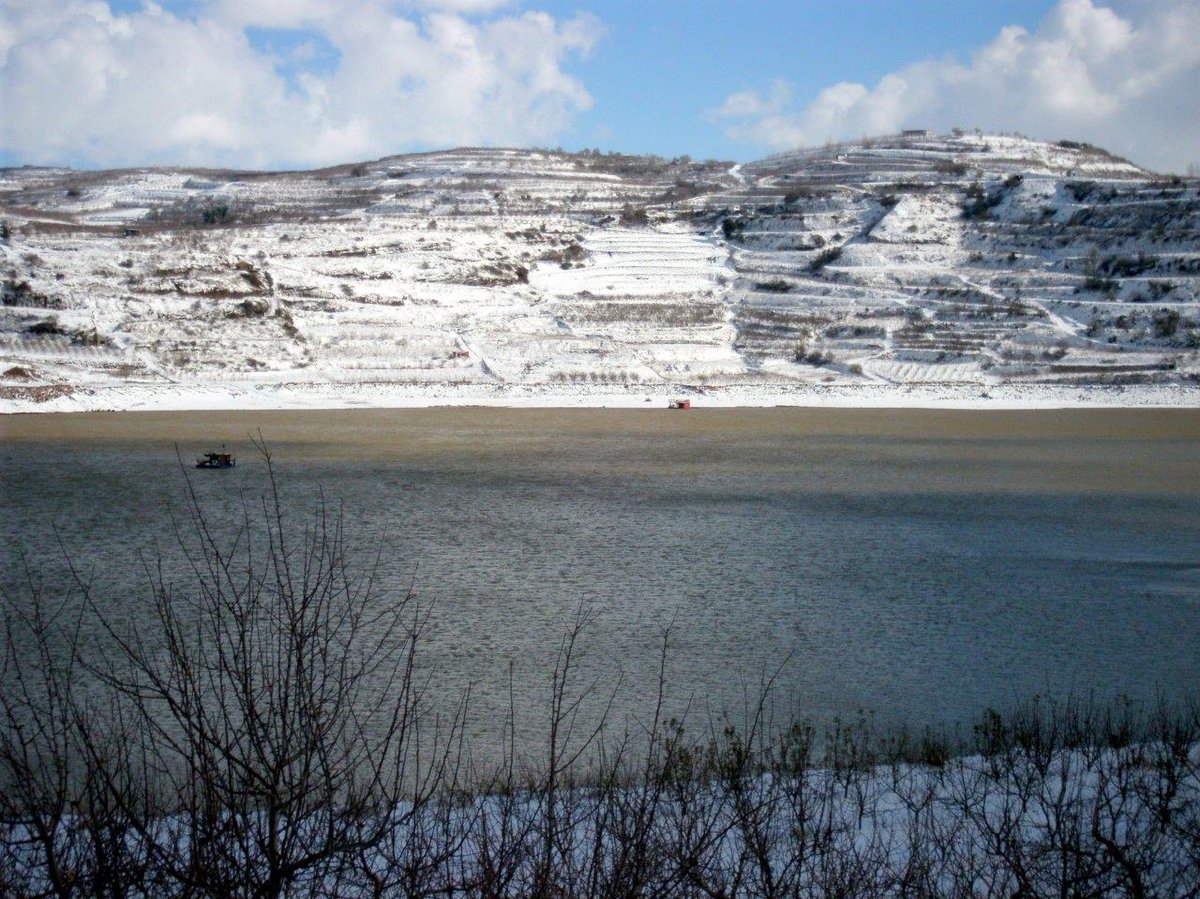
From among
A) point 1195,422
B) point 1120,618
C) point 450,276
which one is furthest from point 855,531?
point 450,276

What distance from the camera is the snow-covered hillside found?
52031 millimetres

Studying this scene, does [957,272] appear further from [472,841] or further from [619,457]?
[472,841]

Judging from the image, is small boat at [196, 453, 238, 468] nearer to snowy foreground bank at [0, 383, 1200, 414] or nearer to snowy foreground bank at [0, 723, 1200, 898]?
snowy foreground bank at [0, 383, 1200, 414]

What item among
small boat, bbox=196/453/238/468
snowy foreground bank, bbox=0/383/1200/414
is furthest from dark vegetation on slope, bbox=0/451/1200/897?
snowy foreground bank, bbox=0/383/1200/414

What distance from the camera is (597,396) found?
49.9 meters

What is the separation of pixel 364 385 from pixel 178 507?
29.9 meters

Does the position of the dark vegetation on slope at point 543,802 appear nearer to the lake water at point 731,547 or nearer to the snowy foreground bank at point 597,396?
the lake water at point 731,547

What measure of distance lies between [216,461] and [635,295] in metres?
44.6

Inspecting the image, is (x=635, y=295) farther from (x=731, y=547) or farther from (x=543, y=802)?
(x=543, y=802)

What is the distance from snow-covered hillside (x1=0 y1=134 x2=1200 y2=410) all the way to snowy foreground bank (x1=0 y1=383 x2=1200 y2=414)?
0.21 m

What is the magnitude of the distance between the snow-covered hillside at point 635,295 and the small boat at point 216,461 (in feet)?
61.2

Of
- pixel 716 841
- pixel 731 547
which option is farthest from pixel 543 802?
pixel 731 547

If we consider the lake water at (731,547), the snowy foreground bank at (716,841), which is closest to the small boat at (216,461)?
the lake water at (731,547)

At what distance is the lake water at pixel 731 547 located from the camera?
11531 millimetres
